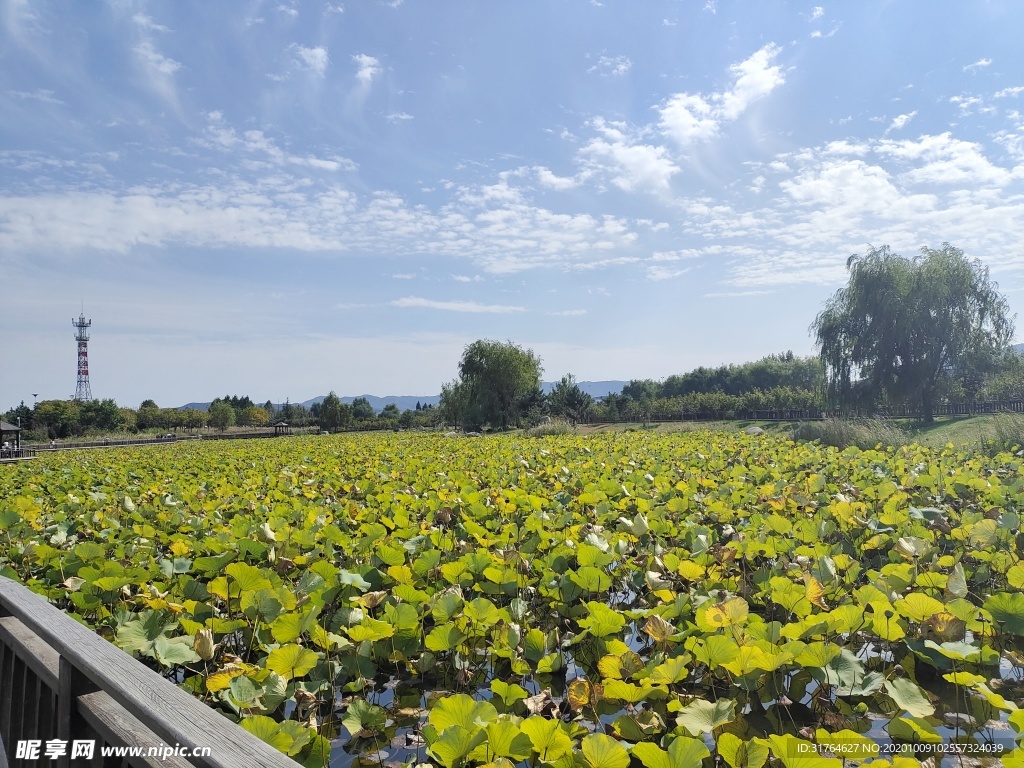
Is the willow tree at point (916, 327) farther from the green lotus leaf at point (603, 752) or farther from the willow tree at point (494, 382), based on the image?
the green lotus leaf at point (603, 752)

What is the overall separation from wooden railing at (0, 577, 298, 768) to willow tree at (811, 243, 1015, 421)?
25.2 m

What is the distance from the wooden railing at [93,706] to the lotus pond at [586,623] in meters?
0.20

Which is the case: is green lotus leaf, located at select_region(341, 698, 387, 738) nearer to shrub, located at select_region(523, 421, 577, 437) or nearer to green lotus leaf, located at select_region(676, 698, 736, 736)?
green lotus leaf, located at select_region(676, 698, 736, 736)

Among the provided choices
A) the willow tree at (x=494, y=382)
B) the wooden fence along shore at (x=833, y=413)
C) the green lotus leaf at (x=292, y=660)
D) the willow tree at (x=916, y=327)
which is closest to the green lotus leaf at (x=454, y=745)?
the green lotus leaf at (x=292, y=660)

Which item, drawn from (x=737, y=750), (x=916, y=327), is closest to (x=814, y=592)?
(x=737, y=750)

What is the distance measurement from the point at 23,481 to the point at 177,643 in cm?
707

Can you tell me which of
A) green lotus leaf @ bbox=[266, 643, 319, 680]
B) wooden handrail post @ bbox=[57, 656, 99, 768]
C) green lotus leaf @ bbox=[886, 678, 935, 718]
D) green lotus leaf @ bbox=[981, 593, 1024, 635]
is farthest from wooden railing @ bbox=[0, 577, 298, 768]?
green lotus leaf @ bbox=[981, 593, 1024, 635]

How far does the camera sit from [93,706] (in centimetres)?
159

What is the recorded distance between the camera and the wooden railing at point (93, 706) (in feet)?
3.70

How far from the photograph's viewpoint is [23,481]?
23.5 feet

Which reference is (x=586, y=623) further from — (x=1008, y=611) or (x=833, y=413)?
(x=833, y=413)

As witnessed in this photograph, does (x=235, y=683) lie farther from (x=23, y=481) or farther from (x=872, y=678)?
(x=23, y=481)

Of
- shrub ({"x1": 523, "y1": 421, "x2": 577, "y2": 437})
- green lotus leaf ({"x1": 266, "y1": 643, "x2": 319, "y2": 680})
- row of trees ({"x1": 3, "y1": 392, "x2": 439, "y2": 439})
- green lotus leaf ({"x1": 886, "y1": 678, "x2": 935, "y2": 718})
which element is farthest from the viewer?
row of trees ({"x1": 3, "y1": 392, "x2": 439, "y2": 439})

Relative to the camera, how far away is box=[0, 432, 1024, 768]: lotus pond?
1.49 metres
